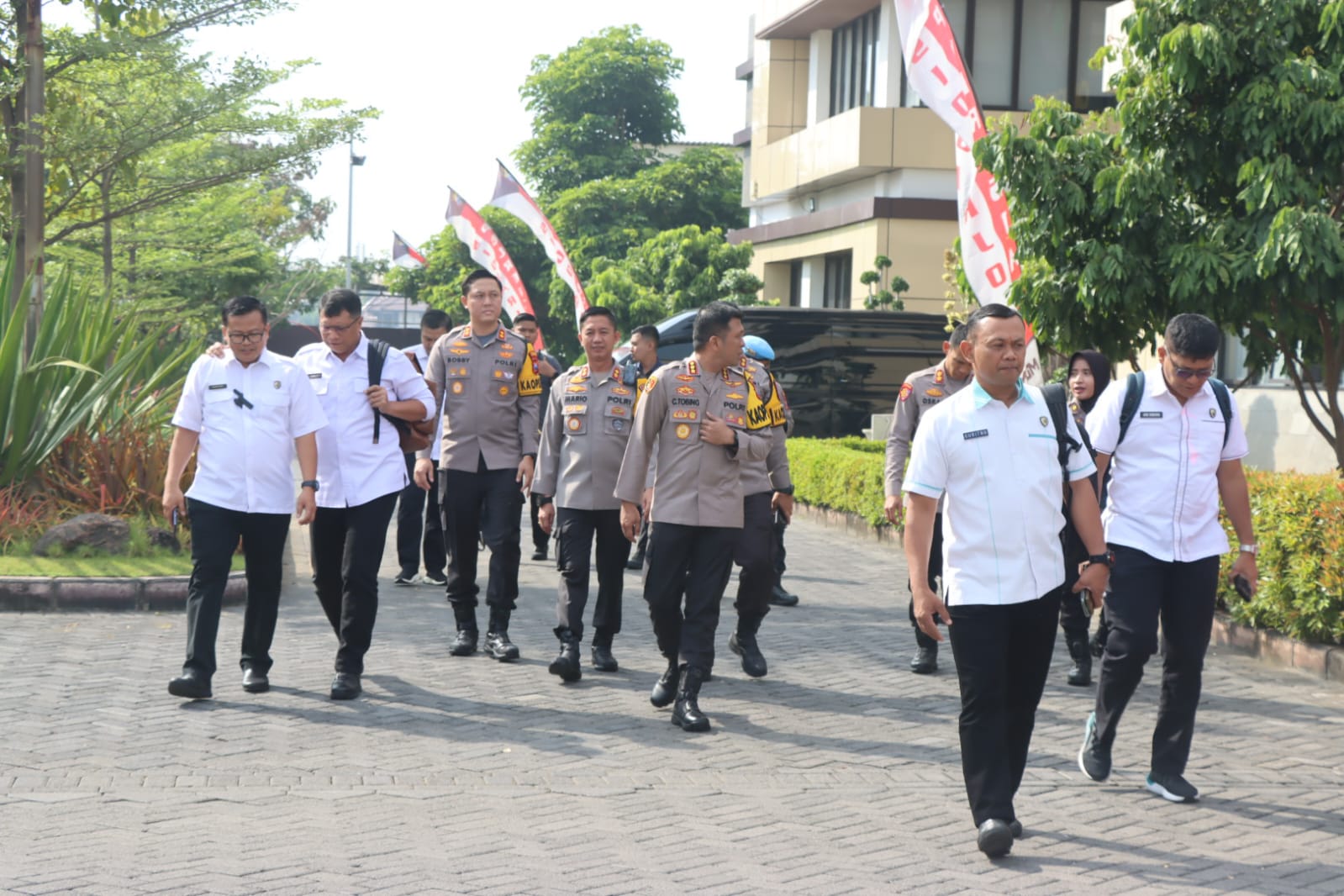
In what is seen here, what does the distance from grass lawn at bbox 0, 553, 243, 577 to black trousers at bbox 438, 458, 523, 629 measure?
270 cm

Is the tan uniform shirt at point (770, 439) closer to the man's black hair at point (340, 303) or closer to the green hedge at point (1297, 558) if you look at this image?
the man's black hair at point (340, 303)

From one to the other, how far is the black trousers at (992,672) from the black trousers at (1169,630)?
2.71 feet

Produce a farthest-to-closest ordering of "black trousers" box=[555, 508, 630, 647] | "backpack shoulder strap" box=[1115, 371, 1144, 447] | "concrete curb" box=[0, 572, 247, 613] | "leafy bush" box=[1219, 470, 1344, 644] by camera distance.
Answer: "concrete curb" box=[0, 572, 247, 613] → "leafy bush" box=[1219, 470, 1344, 644] → "black trousers" box=[555, 508, 630, 647] → "backpack shoulder strap" box=[1115, 371, 1144, 447]

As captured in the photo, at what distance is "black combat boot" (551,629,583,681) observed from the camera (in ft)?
26.6

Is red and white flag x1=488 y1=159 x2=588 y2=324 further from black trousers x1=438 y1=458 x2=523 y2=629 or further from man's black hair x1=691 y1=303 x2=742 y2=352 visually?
man's black hair x1=691 y1=303 x2=742 y2=352

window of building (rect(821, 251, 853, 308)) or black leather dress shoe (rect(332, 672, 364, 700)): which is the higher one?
window of building (rect(821, 251, 853, 308))

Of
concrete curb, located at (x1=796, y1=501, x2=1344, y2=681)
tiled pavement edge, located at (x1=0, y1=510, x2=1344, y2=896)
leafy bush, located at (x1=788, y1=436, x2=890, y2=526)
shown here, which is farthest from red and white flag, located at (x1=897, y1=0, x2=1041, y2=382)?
leafy bush, located at (x1=788, y1=436, x2=890, y2=526)

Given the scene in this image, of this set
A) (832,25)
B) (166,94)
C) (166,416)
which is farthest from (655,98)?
(166,416)

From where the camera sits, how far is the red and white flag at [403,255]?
56.4 metres

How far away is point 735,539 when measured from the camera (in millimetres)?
7328

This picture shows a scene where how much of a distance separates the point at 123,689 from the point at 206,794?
6.80 feet

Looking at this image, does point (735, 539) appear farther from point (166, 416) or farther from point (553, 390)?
point (166, 416)

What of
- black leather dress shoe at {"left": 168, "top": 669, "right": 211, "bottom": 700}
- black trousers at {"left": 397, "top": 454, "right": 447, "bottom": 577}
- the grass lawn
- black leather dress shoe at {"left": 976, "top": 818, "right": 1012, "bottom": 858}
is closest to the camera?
black leather dress shoe at {"left": 976, "top": 818, "right": 1012, "bottom": 858}

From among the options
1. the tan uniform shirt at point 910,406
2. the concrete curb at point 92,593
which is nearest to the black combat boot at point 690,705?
the tan uniform shirt at point 910,406
